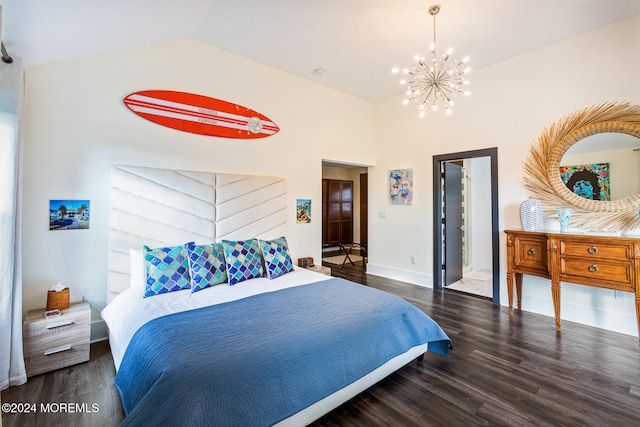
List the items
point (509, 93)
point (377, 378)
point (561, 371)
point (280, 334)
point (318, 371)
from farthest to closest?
point (509, 93) < point (561, 371) < point (377, 378) < point (280, 334) < point (318, 371)

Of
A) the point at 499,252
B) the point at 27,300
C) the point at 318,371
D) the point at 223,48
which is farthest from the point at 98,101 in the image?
the point at 499,252

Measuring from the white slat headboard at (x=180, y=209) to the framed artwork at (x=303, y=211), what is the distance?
0.40m

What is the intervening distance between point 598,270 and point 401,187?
282cm

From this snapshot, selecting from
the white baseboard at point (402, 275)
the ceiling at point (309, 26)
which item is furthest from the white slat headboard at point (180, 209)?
the white baseboard at point (402, 275)

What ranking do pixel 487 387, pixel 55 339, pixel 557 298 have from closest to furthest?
pixel 487 387 < pixel 55 339 < pixel 557 298

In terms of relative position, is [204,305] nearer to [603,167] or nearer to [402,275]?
[402,275]

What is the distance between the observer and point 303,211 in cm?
443

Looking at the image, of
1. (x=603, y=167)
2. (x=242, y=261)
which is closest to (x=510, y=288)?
(x=603, y=167)

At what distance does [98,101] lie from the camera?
2.80m

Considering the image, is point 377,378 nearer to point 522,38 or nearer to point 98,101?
point 98,101

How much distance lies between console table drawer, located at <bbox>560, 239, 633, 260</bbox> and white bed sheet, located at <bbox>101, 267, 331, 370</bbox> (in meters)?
2.67

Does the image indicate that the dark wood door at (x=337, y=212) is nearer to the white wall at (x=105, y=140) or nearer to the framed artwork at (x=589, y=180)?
the white wall at (x=105, y=140)

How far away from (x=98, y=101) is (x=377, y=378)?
3.61 m

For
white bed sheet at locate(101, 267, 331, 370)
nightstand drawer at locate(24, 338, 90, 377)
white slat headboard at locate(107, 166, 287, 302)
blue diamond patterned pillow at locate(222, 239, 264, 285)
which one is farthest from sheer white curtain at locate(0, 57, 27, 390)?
blue diamond patterned pillow at locate(222, 239, 264, 285)
